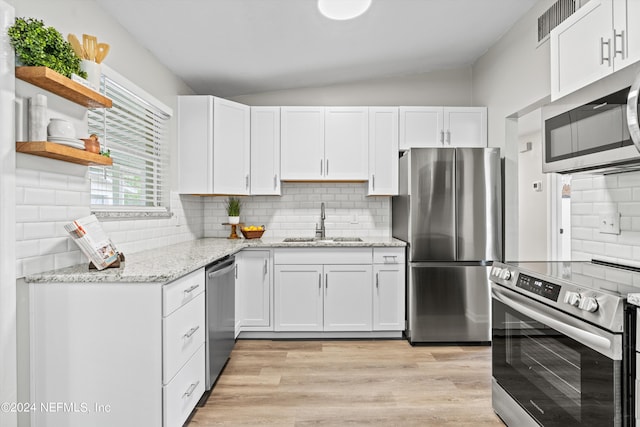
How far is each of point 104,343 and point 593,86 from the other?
245cm

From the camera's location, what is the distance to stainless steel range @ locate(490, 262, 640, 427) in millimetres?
1310

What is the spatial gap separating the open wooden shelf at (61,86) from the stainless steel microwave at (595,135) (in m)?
2.34

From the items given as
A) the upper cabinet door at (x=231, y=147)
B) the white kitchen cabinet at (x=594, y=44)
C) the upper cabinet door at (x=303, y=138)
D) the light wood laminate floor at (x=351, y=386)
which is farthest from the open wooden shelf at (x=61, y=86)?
the white kitchen cabinet at (x=594, y=44)

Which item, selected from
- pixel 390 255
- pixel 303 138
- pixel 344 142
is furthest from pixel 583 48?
pixel 303 138

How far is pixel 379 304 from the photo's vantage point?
353 cm

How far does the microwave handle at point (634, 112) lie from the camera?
4.62 feet

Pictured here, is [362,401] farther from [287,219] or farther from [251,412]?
[287,219]

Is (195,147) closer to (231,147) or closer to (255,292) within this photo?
(231,147)

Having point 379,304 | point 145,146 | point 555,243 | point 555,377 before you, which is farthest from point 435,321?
point 145,146

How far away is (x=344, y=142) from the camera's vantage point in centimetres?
387

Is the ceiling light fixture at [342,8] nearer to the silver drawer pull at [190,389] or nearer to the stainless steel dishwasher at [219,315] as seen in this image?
the stainless steel dishwasher at [219,315]

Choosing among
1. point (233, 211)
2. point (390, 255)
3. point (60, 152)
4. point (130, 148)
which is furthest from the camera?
point (233, 211)

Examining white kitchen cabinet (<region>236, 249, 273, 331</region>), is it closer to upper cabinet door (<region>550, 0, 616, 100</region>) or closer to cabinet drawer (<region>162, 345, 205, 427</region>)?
cabinet drawer (<region>162, 345, 205, 427</region>)

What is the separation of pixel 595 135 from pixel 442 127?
227cm
